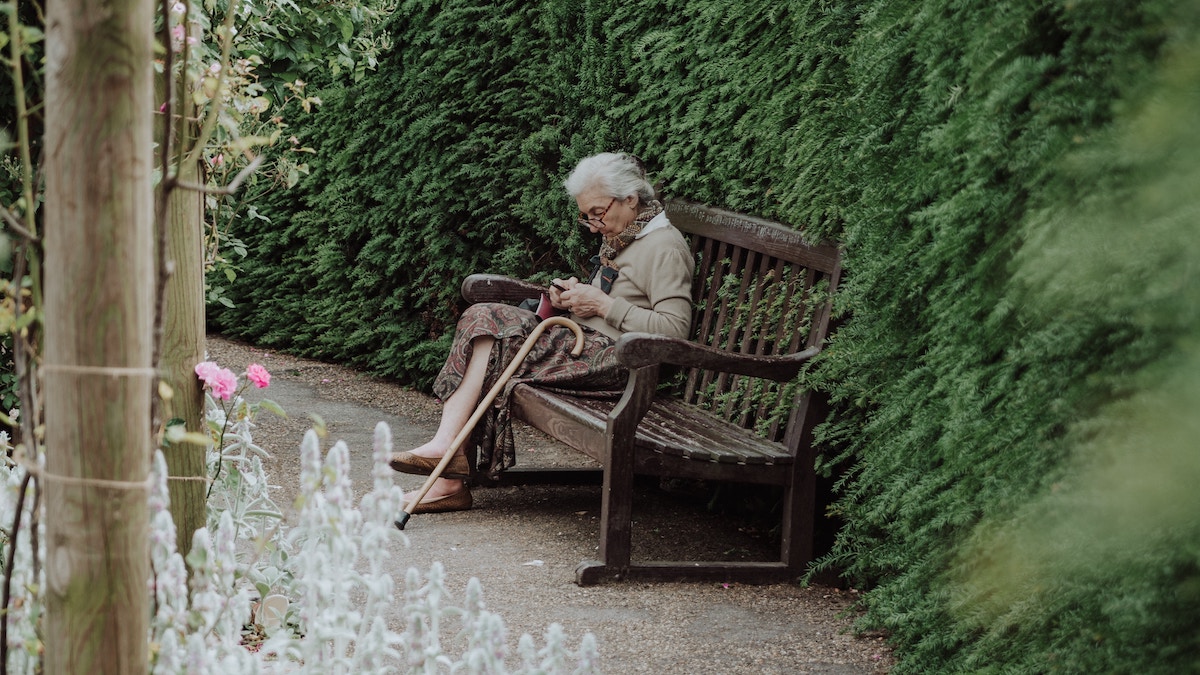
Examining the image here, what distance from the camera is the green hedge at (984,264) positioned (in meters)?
1.77

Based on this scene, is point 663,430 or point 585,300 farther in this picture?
point 585,300

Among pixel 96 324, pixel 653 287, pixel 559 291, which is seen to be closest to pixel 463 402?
pixel 559 291

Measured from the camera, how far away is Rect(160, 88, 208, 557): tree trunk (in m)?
2.69

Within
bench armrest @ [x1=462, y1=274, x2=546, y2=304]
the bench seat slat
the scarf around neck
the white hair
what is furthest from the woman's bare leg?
the white hair

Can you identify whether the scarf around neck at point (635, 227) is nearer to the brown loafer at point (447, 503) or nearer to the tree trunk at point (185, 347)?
the brown loafer at point (447, 503)

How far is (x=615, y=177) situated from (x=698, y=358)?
1179 mm

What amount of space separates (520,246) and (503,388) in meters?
1.67

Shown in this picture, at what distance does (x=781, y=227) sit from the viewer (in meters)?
4.11

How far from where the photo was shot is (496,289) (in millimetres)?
5102

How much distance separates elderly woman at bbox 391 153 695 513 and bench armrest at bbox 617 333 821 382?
79cm

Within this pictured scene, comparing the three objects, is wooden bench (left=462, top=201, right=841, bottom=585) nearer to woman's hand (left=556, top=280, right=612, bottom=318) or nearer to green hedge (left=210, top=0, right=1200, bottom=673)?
green hedge (left=210, top=0, right=1200, bottom=673)

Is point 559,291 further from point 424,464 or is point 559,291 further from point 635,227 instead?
point 424,464

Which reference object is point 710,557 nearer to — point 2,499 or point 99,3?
point 2,499

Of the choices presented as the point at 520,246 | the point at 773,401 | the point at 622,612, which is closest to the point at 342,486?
the point at 622,612
